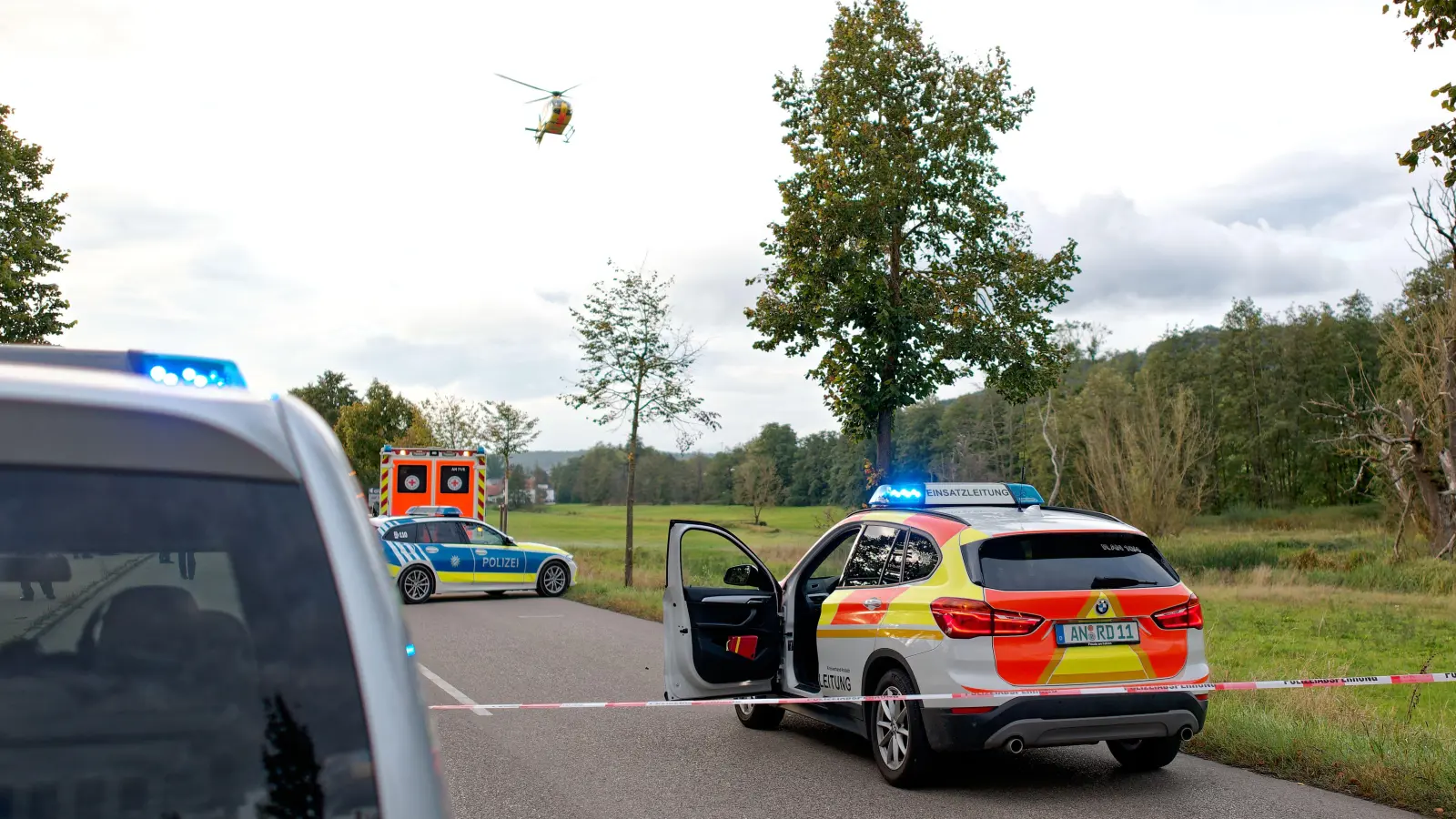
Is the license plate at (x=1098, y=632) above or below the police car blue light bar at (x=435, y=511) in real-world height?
below

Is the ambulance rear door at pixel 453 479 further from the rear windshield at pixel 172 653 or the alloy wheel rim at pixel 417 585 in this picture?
the rear windshield at pixel 172 653

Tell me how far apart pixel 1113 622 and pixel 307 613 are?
19.9ft

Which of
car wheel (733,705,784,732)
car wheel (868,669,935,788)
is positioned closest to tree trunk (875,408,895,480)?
car wheel (733,705,784,732)

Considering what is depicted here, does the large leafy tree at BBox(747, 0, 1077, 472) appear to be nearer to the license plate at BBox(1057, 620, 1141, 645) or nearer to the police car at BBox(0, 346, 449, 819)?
the license plate at BBox(1057, 620, 1141, 645)

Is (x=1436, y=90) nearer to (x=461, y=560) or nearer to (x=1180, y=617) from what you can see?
(x=1180, y=617)

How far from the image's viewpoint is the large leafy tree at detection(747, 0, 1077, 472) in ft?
67.4

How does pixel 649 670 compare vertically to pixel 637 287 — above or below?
below

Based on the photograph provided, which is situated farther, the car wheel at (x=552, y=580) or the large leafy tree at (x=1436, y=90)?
the car wheel at (x=552, y=580)

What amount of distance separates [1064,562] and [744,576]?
249 centimetres

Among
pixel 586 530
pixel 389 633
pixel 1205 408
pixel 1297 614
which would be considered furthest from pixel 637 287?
pixel 1205 408

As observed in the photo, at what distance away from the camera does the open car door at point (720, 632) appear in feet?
28.8

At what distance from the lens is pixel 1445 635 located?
2461 centimetres

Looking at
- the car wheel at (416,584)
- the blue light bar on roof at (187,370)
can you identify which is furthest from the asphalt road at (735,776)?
the car wheel at (416,584)

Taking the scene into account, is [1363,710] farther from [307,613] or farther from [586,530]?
[586,530]
